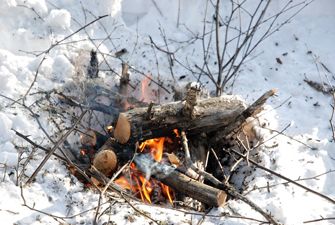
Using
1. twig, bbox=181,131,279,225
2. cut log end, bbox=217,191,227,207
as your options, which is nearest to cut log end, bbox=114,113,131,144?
twig, bbox=181,131,279,225

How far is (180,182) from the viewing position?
14.0ft

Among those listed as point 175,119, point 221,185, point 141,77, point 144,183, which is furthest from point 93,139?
point 221,185

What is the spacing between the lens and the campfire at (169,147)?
4262 millimetres

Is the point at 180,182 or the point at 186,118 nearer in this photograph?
the point at 180,182

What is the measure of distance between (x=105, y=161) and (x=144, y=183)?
0.46 m

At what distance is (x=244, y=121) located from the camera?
15.6 feet

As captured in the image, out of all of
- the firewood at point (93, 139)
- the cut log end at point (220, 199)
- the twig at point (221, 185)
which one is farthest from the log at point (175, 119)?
the cut log end at point (220, 199)

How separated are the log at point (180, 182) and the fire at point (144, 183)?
0.30 ft

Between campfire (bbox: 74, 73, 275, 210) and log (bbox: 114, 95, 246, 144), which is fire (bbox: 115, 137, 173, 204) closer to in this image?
campfire (bbox: 74, 73, 275, 210)

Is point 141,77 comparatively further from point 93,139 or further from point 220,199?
point 220,199

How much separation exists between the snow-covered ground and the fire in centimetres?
50

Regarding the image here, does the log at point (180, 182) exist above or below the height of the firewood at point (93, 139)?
below

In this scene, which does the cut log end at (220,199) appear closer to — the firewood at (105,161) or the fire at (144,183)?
the fire at (144,183)

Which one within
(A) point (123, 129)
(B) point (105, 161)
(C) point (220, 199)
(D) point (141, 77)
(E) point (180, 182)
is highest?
(D) point (141, 77)
